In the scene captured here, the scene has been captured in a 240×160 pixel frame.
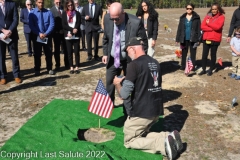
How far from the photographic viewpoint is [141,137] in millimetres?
4371

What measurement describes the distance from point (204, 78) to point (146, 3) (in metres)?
2.77

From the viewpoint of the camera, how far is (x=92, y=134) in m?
4.96

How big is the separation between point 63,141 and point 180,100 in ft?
10.6

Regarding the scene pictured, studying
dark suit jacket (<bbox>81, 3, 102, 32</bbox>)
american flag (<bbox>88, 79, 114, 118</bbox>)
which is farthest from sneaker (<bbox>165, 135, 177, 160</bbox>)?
dark suit jacket (<bbox>81, 3, 102, 32</bbox>)

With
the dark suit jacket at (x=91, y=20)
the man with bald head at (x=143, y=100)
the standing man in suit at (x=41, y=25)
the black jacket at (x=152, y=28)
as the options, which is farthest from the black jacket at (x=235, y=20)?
the man with bald head at (x=143, y=100)

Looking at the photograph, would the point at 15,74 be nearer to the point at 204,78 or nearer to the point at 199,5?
the point at 204,78

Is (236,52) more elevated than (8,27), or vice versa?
(8,27)

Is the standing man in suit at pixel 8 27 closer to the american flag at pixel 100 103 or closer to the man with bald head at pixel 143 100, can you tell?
the american flag at pixel 100 103

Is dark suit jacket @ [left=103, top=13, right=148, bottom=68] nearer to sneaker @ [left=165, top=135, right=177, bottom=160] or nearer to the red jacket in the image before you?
sneaker @ [left=165, top=135, right=177, bottom=160]

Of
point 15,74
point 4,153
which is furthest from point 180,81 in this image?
point 4,153

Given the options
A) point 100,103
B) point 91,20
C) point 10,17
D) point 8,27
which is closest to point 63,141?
point 100,103

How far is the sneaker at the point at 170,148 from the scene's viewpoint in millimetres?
4066

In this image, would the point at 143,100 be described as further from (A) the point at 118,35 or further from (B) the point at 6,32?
(B) the point at 6,32

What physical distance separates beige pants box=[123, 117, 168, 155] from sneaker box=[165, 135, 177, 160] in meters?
0.12
